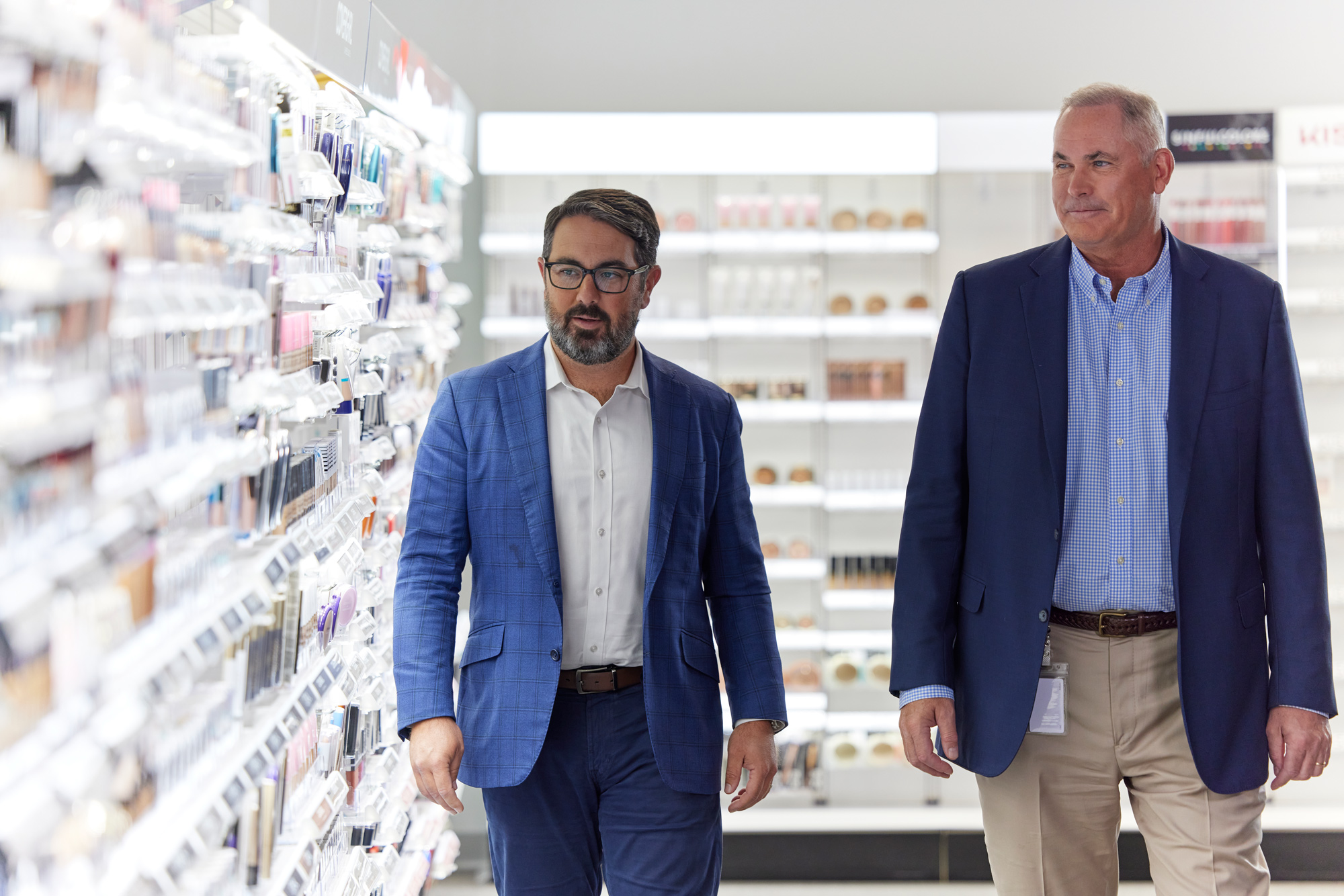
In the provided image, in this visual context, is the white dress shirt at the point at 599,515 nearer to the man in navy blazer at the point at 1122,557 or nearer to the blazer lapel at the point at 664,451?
the blazer lapel at the point at 664,451

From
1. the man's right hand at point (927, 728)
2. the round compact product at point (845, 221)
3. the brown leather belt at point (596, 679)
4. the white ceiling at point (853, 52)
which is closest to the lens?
the brown leather belt at point (596, 679)

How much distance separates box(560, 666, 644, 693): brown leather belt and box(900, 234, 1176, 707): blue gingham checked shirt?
1.85 ft

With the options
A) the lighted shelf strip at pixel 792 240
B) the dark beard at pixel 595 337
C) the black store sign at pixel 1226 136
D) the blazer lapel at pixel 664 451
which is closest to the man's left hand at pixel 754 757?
the blazer lapel at pixel 664 451

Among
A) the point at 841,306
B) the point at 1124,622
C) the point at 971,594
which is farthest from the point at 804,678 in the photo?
the point at 1124,622

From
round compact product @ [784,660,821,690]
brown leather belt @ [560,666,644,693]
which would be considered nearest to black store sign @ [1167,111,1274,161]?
round compact product @ [784,660,821,690]

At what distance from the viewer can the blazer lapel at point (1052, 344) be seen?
2154 millimetres

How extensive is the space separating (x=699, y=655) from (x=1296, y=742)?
108cm

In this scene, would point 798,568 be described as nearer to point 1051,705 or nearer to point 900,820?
point 900,820

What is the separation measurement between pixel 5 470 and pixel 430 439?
118 cm

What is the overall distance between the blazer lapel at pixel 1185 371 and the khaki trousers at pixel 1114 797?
0.22 m

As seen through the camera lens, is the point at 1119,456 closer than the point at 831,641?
Yes

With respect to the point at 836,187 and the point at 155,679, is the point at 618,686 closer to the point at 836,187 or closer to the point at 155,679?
the point at 155,679

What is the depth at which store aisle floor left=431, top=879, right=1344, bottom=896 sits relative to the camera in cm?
430

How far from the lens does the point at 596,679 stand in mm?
2113
